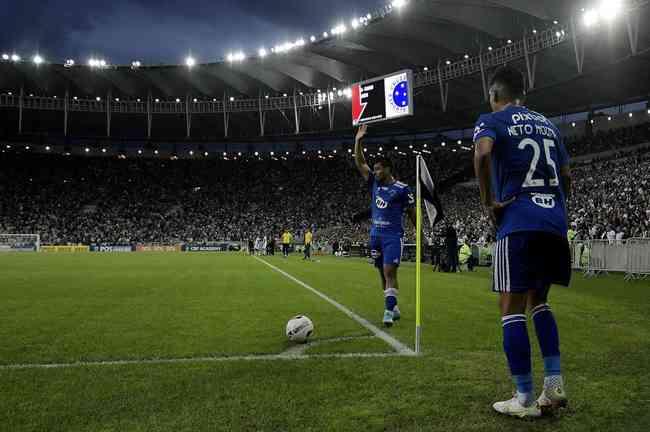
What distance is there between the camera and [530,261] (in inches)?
127

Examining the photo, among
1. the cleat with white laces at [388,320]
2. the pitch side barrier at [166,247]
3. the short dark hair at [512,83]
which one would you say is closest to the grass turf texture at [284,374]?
the cleat with white laces at [388,320]

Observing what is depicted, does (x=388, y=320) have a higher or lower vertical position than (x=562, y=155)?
lower

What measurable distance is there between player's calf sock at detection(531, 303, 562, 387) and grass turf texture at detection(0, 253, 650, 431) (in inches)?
10.7

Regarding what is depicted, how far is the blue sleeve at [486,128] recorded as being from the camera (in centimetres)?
334

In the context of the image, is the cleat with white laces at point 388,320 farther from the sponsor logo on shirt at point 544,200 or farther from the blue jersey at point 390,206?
the sponsor logo on shirt at point 544,200

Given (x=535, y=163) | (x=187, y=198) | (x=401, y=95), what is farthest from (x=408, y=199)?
(x=187, y=198)

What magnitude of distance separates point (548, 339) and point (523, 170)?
1.11 meters

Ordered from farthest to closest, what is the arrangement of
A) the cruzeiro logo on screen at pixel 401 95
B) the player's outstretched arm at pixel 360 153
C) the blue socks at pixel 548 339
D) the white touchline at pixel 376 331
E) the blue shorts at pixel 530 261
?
1. the cruzeiro logo on screen at pixel 401 95
2. the player's outstretched arm at pixel 360 153
3. the white touchline at pixel 376 331
4. the blue socks at pixel 548 339
5. the blue shorts at pixel 530 261

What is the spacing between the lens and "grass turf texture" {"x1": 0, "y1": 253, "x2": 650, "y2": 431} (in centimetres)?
311

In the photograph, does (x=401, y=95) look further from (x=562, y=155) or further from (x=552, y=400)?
(x=552, y=400)

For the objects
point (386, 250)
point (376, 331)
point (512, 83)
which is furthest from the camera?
point (386, 250)

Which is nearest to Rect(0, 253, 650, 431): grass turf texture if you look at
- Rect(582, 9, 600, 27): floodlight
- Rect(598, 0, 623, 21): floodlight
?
Rect(598, 0, 623, 21): floodlight

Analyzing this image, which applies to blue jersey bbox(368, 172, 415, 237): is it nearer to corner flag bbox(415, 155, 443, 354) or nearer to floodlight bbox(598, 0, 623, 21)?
corner flag bbox(415, 155, 443, 354)

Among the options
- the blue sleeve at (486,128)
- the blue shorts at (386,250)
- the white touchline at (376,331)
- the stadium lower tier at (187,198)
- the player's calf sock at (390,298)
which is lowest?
the white touchline at (376,331)
